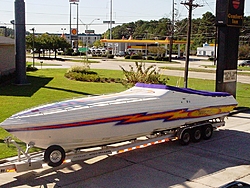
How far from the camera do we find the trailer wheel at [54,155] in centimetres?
903

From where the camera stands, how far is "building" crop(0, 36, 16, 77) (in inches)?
1218

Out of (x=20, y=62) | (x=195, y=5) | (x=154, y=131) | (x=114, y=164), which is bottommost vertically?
(x=114, y=164)

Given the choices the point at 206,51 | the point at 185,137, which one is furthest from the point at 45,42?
the point at 185,137

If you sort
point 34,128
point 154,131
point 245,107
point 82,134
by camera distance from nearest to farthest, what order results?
point 34,128 < point 82,134 < point 154,131 < point 245,107

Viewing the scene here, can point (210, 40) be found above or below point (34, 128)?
above

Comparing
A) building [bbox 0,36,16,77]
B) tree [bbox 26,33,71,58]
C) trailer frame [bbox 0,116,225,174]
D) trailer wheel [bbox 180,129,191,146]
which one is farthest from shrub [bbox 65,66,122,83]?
tree [bbox 26,33,71,58]

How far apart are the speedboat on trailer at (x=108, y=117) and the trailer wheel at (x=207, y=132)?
0.32 metres

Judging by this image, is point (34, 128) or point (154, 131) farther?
point (154, 131)

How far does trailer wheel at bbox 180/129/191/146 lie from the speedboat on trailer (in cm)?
31

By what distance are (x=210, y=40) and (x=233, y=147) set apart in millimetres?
114950

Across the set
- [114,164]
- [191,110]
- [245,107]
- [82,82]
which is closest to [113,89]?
[82,82]

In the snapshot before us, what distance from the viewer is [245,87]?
1175 inches

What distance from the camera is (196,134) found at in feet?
41.7

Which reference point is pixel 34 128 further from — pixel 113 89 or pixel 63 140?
pixel 113 89
